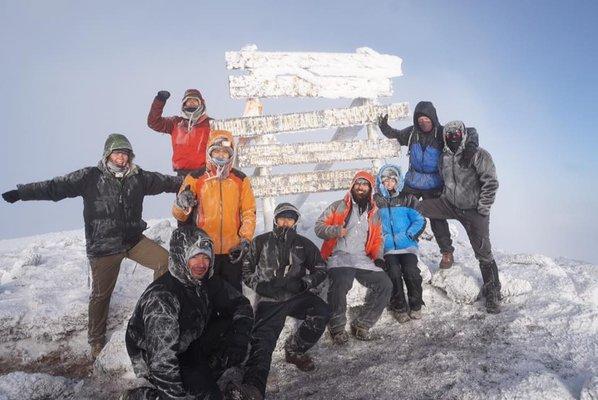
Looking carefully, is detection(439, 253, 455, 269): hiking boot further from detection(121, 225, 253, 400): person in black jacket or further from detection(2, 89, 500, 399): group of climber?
detection(121, 225, 253, 400): person in black jacket

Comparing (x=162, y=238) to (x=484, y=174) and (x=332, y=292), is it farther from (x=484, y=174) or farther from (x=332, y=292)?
(x=484, y=174)

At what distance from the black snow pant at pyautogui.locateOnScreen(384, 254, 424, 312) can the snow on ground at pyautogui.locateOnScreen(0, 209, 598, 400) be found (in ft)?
0.89

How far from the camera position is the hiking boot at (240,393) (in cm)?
379

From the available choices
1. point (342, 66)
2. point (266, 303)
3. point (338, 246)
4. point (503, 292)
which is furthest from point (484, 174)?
point (342, 66)

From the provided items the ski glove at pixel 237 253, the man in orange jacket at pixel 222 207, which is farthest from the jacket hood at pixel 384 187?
the ski glove at pixel 237 253

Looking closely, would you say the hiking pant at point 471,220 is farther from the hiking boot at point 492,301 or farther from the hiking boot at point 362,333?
the hiking boot at point 362,333

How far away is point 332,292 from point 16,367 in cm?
425

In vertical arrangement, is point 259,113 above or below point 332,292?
above

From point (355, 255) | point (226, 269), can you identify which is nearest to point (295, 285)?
point (226, 269)

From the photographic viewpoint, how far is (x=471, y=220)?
19.6 feet

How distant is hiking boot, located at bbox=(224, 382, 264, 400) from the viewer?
12.4 feet

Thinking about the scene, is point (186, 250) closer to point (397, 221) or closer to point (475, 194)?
point (397, 221)

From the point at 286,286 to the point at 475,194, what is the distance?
309 centimetres

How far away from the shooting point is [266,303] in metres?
5.11
